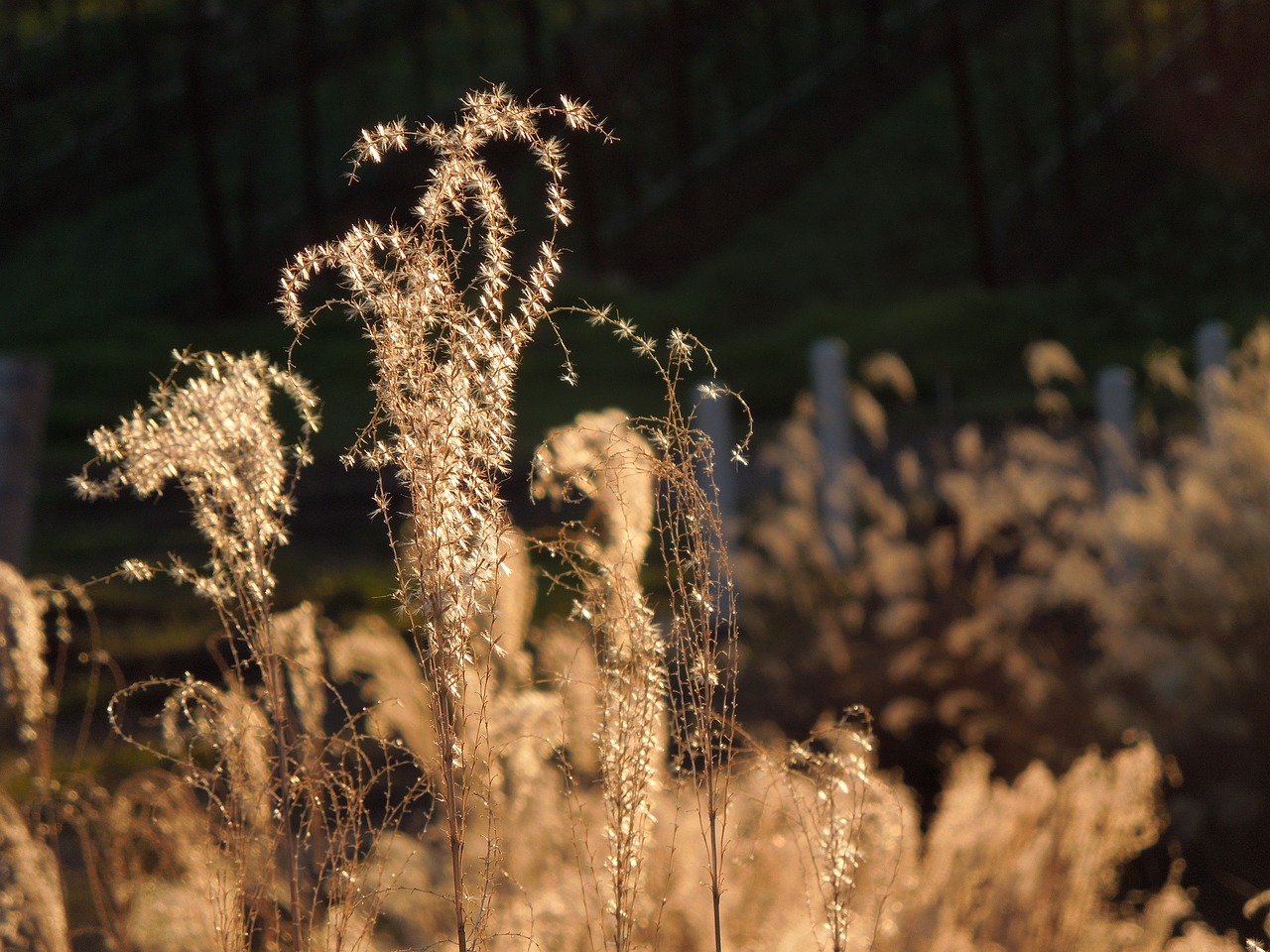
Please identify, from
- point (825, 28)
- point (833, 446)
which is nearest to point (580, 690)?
point (833, 446)

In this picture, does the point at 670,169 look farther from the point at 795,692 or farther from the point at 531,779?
the point at 531,779

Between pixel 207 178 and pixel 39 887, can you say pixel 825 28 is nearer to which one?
Answer: pixel 207 178

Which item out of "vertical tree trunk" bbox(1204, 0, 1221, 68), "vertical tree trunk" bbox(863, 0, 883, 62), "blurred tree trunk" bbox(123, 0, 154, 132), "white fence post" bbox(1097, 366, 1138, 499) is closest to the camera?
"white fence post" bbox(1097, 366, 1138, 499)

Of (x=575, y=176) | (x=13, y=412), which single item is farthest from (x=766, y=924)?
(x=575, y=176)

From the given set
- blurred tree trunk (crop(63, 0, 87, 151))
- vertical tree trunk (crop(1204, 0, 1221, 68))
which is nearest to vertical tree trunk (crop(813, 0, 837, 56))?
vertical tree trunk (crop(1204, 0, 1221, 68))

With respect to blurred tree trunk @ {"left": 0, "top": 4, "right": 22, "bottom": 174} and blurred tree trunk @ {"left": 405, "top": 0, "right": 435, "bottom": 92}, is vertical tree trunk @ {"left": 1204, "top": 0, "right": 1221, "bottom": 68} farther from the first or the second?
blurred tree trunk @ {"left": 0, "top": 4, "right": 22, "bottom": 174}

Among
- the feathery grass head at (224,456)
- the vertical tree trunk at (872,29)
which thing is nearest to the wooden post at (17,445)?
the feathery grass head at (224,456)

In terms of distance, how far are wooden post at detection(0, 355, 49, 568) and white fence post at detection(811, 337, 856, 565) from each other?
4.11 meters

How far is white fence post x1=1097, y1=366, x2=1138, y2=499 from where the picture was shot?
22.9 ft

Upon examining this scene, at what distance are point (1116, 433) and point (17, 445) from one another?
513 centimetres

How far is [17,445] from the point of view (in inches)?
165

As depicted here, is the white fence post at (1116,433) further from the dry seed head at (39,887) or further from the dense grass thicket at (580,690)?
the dry seed head at (39,887)

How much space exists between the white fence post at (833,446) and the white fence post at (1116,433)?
1305 mm

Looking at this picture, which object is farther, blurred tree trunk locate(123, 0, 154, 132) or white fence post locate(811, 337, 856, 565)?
blurred tree trunk locate(123, 0, 154, 132)
